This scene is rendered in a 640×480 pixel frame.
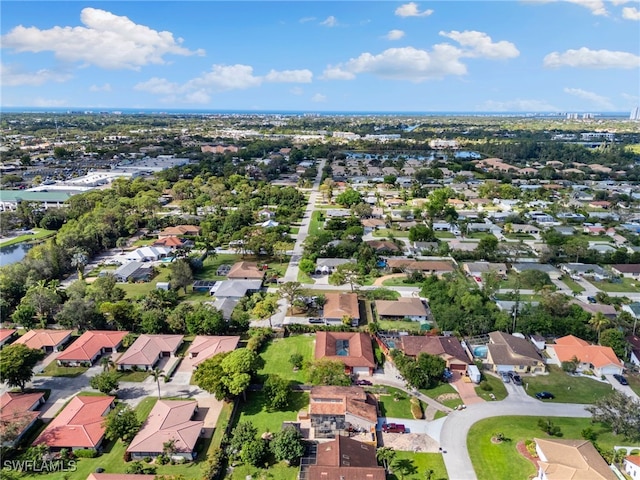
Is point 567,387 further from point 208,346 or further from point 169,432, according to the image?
point 169,432

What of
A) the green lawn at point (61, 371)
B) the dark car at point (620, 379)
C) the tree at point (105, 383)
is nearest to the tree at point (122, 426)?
the tree at point (105, 383)

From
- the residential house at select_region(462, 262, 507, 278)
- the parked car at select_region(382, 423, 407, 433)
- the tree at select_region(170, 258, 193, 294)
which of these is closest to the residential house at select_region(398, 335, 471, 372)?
the parked car at select_region(382, 423, 407, 433)

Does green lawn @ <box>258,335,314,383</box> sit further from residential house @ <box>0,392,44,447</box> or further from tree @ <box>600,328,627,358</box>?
tree @ <box>600,328,627,358</box>

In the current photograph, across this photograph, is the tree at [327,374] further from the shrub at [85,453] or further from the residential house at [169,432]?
the shrub at [85,453]

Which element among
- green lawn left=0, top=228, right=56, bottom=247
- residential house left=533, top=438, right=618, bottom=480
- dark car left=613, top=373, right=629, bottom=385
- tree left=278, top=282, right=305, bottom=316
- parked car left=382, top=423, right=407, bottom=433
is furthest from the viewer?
green lawn left=0, top=228, right=56, bottom=247

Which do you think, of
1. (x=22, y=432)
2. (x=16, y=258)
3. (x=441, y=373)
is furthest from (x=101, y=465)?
(x=16, y=258)

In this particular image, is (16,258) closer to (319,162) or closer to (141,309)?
(141,309)
